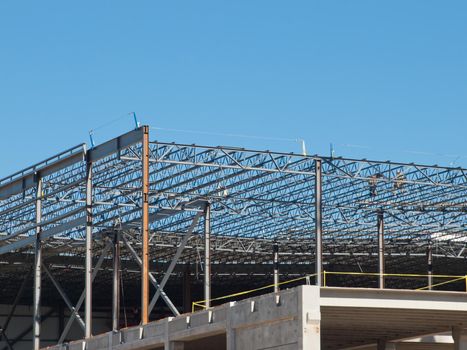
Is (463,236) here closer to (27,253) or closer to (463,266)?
(463,266)

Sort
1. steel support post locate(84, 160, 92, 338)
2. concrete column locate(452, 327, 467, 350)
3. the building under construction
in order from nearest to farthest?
the building under construction, concrete column locate(452, 327, 467, 350), steel support post locate(84, 160, 92, 338)

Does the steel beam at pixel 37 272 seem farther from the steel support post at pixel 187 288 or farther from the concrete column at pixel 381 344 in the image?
the steel support post at pixel 187 288

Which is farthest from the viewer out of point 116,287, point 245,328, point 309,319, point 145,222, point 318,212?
point 116,287

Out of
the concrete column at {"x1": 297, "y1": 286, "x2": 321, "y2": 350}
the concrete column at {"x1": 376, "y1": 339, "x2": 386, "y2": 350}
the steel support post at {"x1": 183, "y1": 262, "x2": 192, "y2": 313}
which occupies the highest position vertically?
the steel support post at {"x1": 183, "y1": 262, "x2": 192, "y2": 313}

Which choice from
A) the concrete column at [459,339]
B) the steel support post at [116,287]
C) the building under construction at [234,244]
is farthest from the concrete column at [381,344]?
the steel support post at [116,287]

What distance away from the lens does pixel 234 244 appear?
7062 centimetres

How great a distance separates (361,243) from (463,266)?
454 inches

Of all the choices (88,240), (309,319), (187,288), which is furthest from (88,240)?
(187,288)

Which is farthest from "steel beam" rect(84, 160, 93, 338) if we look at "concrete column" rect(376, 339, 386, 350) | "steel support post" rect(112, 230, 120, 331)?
"concrete column" rect(376, 339, 386, 350)

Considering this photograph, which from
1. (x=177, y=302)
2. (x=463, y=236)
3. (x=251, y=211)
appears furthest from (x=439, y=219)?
(x=177, y=302)

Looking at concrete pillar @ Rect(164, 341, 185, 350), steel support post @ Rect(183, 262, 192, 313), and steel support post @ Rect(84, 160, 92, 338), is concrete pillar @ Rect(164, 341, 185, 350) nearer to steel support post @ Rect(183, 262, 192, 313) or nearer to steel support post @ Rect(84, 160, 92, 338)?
steel support post @ Rect(84, 160, 92, 338)

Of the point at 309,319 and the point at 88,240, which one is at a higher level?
the point at 88,240

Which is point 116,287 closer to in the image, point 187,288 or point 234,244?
point 234,244

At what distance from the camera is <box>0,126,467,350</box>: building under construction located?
37.0 m
